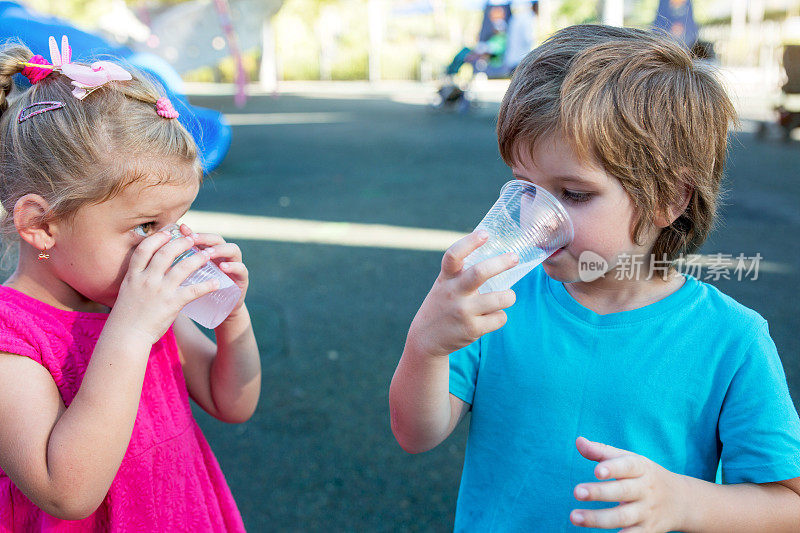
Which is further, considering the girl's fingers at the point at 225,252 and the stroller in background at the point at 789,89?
the stroller in background at the point at 789,89

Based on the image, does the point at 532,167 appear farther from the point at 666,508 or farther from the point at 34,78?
the point at 34,78

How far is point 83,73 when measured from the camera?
1.37 m

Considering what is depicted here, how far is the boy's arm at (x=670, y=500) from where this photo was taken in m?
1.06

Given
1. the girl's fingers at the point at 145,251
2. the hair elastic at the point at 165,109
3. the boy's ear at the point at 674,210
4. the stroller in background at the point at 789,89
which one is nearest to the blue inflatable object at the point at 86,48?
the hair elastic at the point at 165,109

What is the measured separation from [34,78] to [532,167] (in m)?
1.03

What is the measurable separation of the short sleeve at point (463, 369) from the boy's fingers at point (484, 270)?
1.27ft

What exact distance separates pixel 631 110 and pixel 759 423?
63 cm

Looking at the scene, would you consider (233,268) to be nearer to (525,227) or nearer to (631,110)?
(525,227)

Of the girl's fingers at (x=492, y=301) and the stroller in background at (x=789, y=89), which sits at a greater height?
the girl's fingers at (x=492, y=301)

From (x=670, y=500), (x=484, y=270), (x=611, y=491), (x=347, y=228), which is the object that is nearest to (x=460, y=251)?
(x=484, y=270)

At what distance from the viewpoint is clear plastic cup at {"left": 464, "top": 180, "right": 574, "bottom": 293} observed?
1319 mm

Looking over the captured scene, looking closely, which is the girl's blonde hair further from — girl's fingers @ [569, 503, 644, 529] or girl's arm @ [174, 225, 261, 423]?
girl's fingers @ [569, 503, 644, 529]

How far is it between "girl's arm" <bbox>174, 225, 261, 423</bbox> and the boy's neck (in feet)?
2.55

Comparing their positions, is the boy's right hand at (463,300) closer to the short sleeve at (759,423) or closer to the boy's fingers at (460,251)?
the boy's fingers at (460,251)
